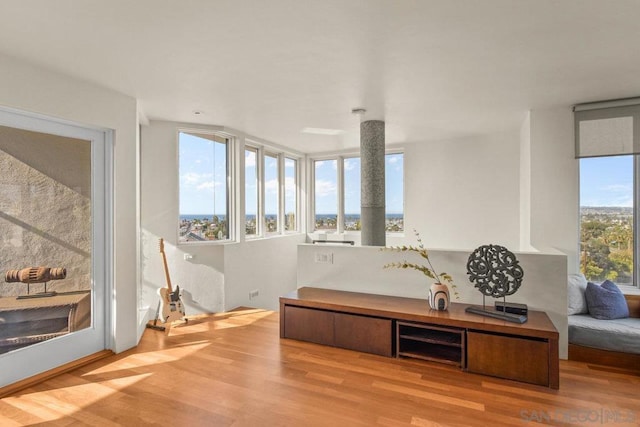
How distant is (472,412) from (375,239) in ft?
7.52

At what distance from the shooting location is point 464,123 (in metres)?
4.57

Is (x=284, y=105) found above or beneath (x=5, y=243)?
above

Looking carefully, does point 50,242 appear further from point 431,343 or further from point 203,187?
point 431,343

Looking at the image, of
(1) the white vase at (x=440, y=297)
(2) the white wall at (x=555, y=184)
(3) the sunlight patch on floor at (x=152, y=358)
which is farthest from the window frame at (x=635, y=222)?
(3) the sunlight patch on floor at (x=152, y=358)

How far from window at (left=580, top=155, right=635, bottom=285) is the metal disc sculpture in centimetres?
176

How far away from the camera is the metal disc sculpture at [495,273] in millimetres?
2861

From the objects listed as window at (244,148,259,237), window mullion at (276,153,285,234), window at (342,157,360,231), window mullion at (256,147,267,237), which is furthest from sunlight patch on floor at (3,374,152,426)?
window at (342,157,360,231)

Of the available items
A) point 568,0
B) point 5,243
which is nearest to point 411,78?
point 568,0

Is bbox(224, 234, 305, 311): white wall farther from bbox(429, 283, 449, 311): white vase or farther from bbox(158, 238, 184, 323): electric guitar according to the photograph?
bbox(429, 283, 449, 311): white vase

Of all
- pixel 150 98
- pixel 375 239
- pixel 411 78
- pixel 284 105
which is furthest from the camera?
pixel 375 239

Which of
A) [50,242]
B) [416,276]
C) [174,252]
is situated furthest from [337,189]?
[50,242]

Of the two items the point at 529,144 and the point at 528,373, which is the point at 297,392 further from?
the point at 529,144

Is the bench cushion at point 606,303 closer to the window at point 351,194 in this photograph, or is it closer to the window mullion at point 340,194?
the window at point 351,194

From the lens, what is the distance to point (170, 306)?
157 inches
